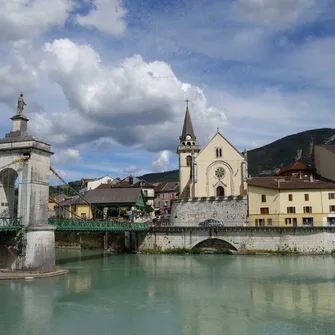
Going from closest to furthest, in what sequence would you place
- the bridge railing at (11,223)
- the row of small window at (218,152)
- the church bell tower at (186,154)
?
the bridge railing at (11,223) < the row of small window at (218,152) < the church bell tower at (186,154)

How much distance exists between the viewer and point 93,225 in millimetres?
39500

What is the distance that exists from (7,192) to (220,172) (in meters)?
30.6

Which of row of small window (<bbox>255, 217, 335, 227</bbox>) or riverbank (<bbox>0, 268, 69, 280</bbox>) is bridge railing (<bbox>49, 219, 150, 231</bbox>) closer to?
riverbank (<bbox>0, 268, 69, 280</bbox>)

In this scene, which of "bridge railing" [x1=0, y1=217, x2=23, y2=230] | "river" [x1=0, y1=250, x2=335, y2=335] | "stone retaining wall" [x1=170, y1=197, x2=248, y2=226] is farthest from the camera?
"stone retaining wall" [x1=170, y1=197, x2=248, y2=226]

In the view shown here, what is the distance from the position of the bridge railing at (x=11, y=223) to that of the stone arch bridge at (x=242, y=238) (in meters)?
20.7

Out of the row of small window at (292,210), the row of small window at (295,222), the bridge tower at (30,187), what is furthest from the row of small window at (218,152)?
the bridge tower at (30,187)

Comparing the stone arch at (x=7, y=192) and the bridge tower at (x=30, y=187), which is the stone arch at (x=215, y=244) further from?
the stone arch at (x=7, y=192)

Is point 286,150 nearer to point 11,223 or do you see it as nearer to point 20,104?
point 20,104

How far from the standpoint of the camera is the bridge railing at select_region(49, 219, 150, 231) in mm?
35125

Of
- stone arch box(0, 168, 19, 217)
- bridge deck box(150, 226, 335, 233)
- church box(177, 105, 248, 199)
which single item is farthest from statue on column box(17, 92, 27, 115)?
church box(177, 105, 248, 199)

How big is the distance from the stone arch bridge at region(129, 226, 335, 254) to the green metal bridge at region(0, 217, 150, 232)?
223 cm

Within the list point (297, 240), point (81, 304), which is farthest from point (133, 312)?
point (297, 240)

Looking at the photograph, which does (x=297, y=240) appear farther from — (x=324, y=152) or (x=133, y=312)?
(x=133, y=312)

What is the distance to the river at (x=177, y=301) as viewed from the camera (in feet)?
56.5
